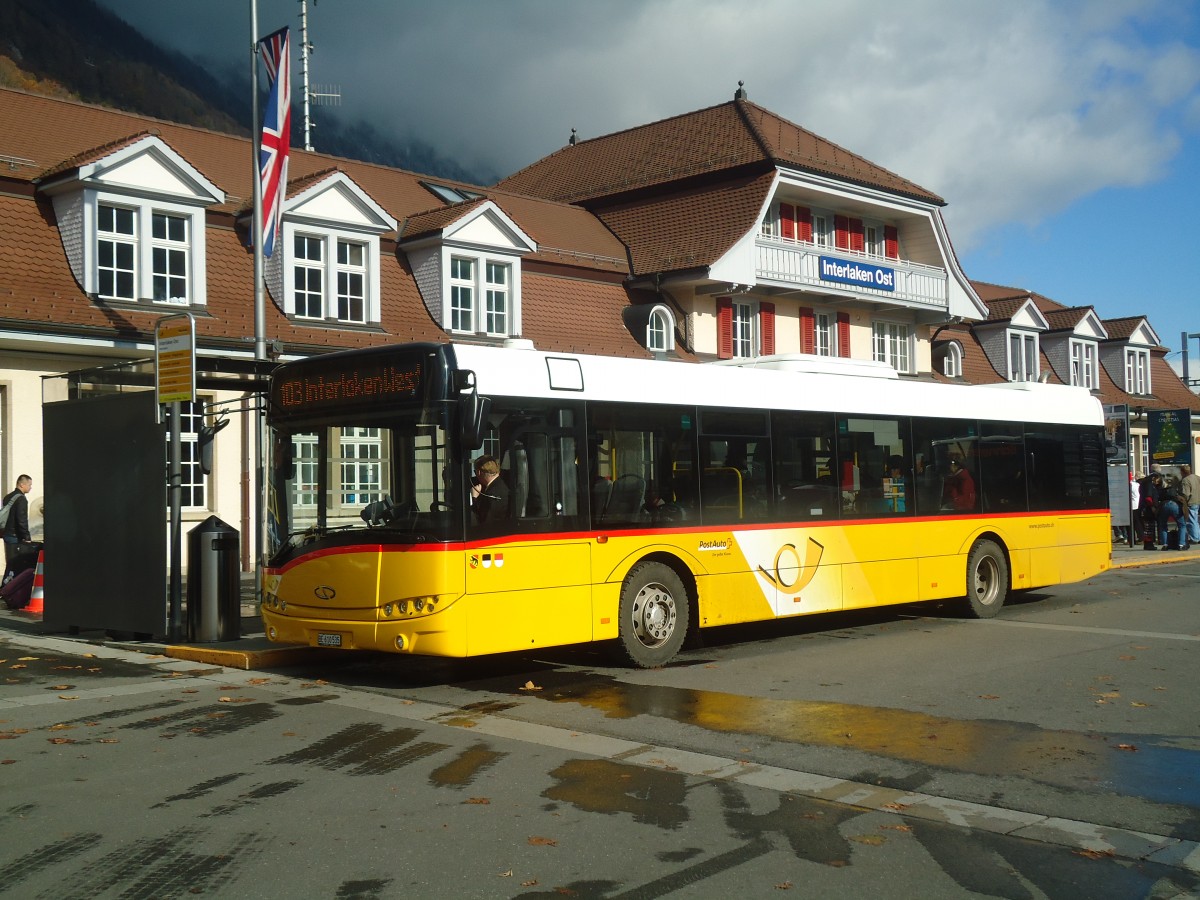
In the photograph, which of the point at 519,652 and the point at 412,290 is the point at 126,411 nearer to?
the point at 519,652

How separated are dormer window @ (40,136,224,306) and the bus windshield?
1109 cm

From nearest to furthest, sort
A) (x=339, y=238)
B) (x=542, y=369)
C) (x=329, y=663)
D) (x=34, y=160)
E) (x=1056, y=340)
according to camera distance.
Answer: (x=542, y=369) → (x=329, y=663) → (x=34, y=160) → (x=339, y=238) → (x=1056, y=340)

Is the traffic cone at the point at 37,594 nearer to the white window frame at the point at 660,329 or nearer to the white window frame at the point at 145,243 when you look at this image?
the white window frame at the point at 145,243

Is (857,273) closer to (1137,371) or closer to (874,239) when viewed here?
(874,239)

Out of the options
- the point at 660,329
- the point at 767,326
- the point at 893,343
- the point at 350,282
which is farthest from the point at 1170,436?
the point at 350,282

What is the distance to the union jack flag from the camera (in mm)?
18062

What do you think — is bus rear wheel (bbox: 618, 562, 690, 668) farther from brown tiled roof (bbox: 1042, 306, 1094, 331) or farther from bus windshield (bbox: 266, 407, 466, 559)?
brown tiled roof (bbox: 1042, 306, 1094, 331)

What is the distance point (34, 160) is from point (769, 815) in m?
19.4

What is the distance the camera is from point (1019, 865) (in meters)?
5.70

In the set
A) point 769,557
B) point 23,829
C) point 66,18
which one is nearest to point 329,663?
point 769,557

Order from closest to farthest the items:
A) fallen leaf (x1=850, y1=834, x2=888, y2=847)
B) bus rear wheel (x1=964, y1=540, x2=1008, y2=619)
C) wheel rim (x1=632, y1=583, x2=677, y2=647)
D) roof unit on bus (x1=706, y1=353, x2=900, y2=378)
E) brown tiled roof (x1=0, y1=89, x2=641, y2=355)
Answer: fallen leaf (x1=850, y1=834, x2=888, y2=847), wheel rim (x1=632, y1=583, x2=677, y2=647), roof unit on bus (x1=706, y1=353, x2=900, y2=378), bus rear wheel (x1=964, y1=540, x2=1008, y2=619), brown tiled roof (x1=0, y1=89, x2=641, y2=355)

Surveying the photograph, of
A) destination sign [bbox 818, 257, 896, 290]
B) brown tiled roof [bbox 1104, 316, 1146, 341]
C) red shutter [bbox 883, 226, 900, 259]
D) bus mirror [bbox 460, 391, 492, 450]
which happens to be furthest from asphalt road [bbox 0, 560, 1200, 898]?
brown tiled roof [bbox 1104, 316, 1146, 341]

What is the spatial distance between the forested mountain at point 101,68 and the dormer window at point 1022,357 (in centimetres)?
4124

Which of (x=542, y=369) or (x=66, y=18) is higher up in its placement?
(x=66, y=18)
